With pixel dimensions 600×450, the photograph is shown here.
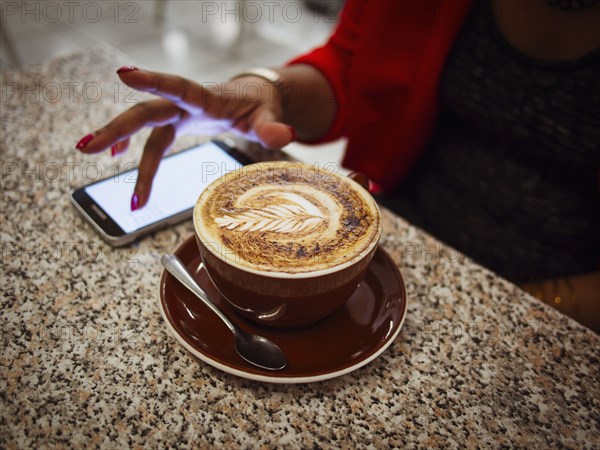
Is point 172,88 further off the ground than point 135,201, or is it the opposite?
point 172,88

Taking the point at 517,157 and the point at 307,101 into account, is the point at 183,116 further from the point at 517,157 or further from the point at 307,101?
the point at 517,157

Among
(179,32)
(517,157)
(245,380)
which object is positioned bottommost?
(179,32)

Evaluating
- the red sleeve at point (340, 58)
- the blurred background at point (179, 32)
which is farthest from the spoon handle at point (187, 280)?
the blurred background at point (179, 32)

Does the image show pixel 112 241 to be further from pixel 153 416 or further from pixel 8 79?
pixel 8 79

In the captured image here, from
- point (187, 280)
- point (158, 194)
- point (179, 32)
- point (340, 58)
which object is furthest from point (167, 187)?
point (179, 32)

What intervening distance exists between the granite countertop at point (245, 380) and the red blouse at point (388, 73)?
16.3 inches

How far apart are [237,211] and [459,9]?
0.69 metres

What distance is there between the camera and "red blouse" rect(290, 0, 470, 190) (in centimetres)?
99

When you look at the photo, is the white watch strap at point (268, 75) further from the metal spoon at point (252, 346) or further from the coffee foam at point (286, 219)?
the metal spoon at point (252, 346)

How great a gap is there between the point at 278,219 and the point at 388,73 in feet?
2.05

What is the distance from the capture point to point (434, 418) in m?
0.54

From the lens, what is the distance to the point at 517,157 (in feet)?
3.23

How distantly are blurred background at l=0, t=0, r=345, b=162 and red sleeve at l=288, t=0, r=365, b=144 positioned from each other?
1399 mm

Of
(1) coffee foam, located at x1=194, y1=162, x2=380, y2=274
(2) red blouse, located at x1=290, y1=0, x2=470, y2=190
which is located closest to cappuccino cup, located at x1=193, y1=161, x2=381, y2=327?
(1) coffee foam, located at x1=194, y1=162, x2=380, y2=274
